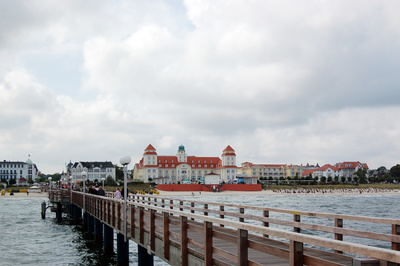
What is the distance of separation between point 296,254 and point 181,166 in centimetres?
16738

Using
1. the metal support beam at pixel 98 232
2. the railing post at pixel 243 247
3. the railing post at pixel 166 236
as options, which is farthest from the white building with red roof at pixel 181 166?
the railing post at pixel 243 247

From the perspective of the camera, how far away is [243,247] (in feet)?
22.6

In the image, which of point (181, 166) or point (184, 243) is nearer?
point (184, 243)

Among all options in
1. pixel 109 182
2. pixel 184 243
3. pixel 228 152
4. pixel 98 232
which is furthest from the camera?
pixel 228 152

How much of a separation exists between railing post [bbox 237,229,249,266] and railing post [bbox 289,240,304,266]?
1407 millimetres

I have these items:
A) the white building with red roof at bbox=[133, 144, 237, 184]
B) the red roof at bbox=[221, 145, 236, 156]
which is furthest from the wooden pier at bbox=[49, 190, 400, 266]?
the red roof at bbox=[221, 145, 236, 156]

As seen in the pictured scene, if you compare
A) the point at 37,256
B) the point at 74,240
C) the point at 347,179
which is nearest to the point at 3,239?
the point at 74,240

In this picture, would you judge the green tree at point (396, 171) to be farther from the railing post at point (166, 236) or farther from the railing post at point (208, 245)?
the railing post at point (208, 245)

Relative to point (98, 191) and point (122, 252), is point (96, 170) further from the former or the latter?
point (122, 252)

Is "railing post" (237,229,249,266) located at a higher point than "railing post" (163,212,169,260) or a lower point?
higher

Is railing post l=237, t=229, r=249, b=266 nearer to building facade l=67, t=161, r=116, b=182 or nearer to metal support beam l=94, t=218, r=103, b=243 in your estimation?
metal support beam l=94, t=218, r=103, b=243

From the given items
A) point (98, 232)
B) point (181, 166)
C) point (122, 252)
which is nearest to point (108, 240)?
point (98, 232)

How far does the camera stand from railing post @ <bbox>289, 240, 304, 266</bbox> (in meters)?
5.48

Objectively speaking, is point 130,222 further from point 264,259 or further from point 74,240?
point 74,240
